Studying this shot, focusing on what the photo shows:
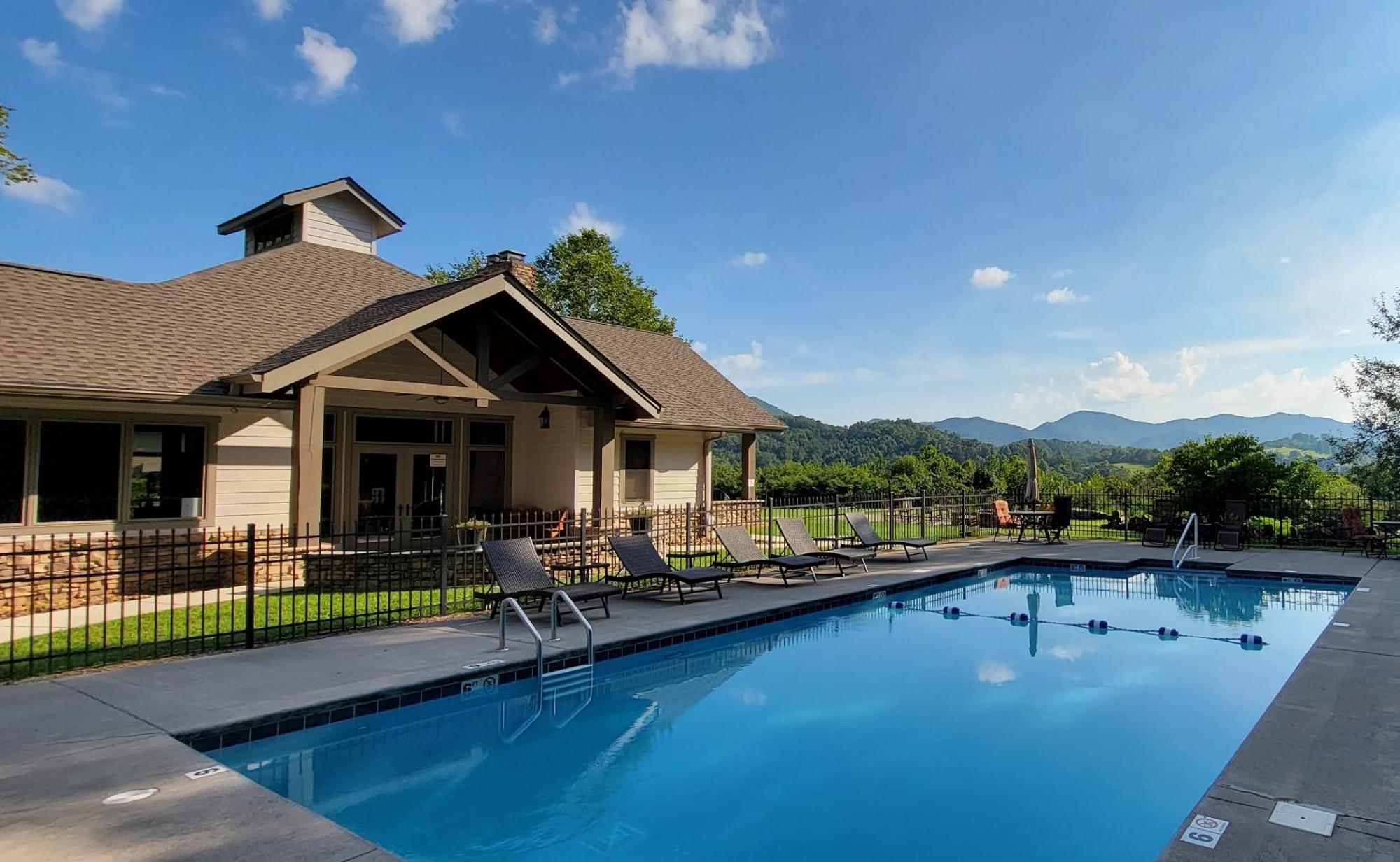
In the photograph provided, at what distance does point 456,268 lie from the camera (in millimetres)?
43500

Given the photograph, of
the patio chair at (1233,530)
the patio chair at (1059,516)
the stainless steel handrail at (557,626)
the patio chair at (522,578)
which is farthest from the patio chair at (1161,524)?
the stainless steel handrail at (557,626)

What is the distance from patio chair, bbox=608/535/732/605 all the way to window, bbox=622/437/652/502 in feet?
22.6

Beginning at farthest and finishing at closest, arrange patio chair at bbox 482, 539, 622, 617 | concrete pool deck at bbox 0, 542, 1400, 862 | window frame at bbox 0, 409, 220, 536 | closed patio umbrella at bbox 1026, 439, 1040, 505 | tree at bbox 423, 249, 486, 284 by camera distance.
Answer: tree at bbox 423, 249, 486, 284 → closed patio umbrella at bbox 1026, 439, 1040, 505 → window frame at bbox 0, 409, 220, 536 → patio chair at bbox 482, 539, 622, 617 → concrete pool deck at bbox 0, 542, 1400, 862

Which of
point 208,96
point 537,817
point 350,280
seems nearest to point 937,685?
point 537,817

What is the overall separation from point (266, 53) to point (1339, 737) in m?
21.6

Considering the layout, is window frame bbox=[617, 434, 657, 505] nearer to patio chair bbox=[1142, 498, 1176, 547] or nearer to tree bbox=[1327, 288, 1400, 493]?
patio chair bbox=[1142, 498, 1176, 547]

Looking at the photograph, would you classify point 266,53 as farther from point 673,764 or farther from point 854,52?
point 673,764

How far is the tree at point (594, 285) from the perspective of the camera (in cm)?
3856

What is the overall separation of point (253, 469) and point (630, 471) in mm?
8194

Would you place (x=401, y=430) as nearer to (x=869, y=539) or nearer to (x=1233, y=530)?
(x=869, y=539)

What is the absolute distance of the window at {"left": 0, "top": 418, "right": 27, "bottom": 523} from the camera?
1040 centimetres

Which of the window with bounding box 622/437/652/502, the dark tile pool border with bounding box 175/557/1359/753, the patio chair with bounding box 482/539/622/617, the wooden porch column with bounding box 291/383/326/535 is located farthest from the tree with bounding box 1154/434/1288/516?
the wooden porch column with bounding box 291/383/326/535

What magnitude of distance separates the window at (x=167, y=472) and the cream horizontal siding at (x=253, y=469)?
0.28m

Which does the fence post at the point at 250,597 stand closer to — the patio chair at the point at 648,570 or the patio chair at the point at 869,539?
the patio chair at the point at 648,570
